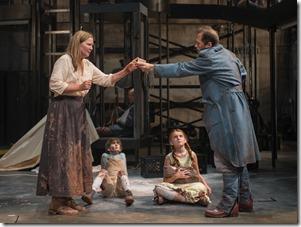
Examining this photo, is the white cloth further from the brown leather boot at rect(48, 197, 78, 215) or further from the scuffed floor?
the brown leather boot at rect(48, 197, 78, 215)

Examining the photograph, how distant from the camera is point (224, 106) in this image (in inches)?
185

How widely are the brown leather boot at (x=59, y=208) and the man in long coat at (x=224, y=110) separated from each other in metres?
1.30

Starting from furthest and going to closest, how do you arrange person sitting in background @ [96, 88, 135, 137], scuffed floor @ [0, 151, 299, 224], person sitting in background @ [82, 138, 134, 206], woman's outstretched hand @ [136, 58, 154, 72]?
person sitting in background @ [96, 88, 135, 137]
person sitting in background @ [82, 138, 134, 206]
woman's outstretched hand @ [136, 58, 154, 72]
scuffed floor @ [0, 151, 299, 224]

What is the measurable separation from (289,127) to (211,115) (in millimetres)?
10484

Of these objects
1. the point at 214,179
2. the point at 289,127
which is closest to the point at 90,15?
the point at 214,179

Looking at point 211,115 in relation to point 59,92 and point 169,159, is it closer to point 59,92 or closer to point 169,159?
point 169,159

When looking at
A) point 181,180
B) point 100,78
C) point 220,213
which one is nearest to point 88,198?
point 181,180

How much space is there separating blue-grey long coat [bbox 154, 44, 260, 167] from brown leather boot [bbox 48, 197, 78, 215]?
1502 mm

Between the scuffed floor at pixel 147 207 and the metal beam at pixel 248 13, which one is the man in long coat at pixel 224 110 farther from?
the metal beam at pixel 248 13

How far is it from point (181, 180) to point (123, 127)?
→ 12.4ft

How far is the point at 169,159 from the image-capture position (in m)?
Answer: 5.60

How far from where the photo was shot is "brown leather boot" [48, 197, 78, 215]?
505 centimetres

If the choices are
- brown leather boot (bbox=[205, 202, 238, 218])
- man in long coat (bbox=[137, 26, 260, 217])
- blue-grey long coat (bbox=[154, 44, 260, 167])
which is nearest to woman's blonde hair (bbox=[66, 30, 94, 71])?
man in long coat (bbox=[137, 26, 260, 217])

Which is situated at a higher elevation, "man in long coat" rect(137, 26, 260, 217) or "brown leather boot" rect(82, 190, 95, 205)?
"man in long coat" rect(137, 26, 260, 217)
